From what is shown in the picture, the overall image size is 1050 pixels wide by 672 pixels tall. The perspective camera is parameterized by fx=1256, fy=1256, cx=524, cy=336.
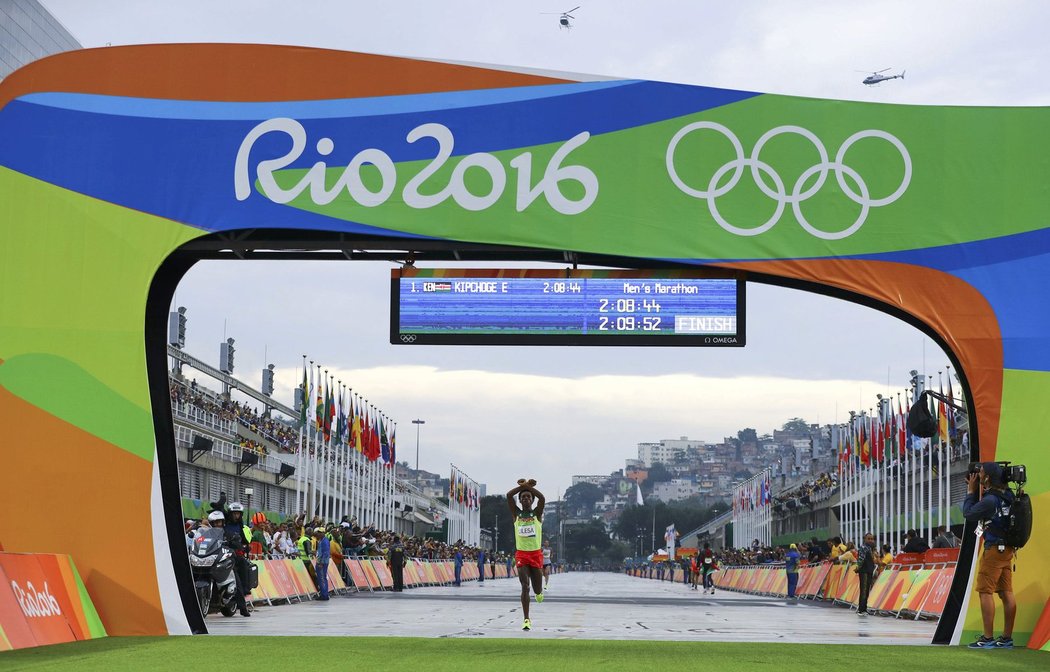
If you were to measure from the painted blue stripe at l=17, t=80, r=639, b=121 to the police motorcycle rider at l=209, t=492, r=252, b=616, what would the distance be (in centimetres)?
676

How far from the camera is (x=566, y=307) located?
1520cm

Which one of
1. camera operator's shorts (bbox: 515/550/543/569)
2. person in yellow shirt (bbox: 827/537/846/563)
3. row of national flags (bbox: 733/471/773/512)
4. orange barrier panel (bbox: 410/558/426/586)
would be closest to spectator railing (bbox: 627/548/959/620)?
person in yellow shirt (bbox: 827/537/846/563)

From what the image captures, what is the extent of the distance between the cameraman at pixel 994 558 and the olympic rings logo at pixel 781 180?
3.38 meters

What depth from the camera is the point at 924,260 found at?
14766mm

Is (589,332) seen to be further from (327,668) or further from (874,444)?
(874,444)

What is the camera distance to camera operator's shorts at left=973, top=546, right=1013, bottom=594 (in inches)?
533

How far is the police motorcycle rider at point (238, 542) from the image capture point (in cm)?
1955

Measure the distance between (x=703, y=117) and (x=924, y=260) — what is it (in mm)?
3099

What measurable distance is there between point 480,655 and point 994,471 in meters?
5.99

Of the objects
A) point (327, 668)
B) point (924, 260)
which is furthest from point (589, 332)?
point (327, 668)

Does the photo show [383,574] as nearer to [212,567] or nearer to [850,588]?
[850,588]

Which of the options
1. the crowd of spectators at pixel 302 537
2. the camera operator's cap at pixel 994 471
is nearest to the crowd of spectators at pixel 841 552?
the camera operator's cap at pixel 994 471

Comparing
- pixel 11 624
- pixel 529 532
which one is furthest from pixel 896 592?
pixel 11 624

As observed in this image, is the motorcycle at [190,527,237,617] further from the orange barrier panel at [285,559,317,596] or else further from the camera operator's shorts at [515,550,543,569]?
the orange barrier panel at [285,559,317,596]
